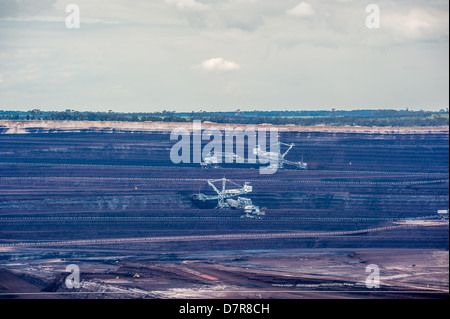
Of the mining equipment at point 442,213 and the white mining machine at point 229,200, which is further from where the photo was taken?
the mining equipment at point 442,213

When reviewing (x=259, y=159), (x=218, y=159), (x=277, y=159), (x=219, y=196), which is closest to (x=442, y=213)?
(x=277, y=159)

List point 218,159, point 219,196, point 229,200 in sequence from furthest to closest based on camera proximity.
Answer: point 218,159 < point 219,196 < point 229,200

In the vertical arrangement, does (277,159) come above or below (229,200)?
above

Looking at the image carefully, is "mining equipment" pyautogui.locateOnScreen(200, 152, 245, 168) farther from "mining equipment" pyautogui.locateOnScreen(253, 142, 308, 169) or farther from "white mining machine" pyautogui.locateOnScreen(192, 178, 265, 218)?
"white mining machine" pyautogui.locateOnScreen(192, 178, 265, 218)

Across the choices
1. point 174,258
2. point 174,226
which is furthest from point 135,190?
point 174,258

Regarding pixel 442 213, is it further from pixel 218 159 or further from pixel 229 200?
pixel 218 159

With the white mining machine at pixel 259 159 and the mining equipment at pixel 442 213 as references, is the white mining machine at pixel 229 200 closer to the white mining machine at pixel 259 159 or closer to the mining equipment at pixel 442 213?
the white mining machine at pixel 259 159

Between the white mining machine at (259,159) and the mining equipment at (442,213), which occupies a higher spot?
the white mining machine at (259,159)

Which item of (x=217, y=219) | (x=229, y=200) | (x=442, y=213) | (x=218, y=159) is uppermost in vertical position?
(x=218, y=159)

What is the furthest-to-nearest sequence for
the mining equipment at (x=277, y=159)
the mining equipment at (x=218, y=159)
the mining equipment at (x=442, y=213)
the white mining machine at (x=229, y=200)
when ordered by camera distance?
→ the mining equipment at (x=277, y=159) < the mining equipment at (x=218, y=159) < the mining equipment at (x=442, y=213) < the white mining machine at (x=229, y=200)

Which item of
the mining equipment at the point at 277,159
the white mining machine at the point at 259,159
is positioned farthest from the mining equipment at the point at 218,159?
the mining equipment at the point at 277,159
